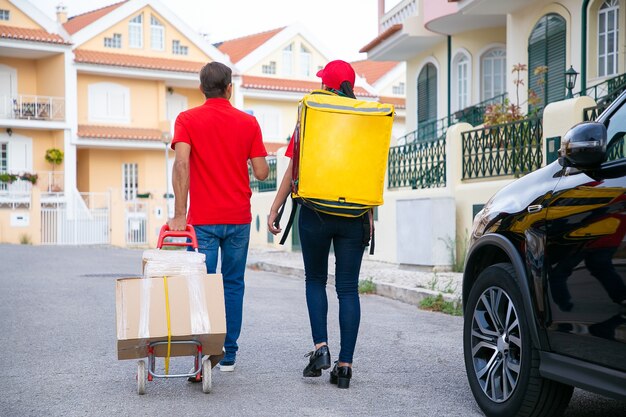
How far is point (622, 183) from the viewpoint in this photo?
156 inches

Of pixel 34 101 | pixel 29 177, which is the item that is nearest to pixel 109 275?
pixel 29 177

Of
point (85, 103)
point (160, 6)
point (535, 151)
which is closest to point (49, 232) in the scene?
point (85, 103)

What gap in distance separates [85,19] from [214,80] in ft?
133

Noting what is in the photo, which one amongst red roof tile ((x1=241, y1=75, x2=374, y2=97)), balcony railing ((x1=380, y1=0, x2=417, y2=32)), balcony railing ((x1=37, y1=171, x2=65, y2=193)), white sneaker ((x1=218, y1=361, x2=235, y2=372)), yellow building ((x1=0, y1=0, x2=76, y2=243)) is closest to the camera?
white sneaker ((x1=218, y1=361, x2=235, y2=372))

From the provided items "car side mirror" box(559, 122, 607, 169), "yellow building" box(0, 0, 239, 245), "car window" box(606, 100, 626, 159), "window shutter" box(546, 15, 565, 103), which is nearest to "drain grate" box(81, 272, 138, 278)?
"window shutter" box(546, 15, 565, 103)

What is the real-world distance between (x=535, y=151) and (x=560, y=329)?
8.95m

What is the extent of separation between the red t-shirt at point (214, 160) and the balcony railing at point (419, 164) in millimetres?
10022

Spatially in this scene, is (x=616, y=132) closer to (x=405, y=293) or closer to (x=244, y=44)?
(x=405, y=293)

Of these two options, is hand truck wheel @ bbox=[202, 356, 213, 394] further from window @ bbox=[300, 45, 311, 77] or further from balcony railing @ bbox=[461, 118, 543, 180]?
window @ bbox=[300, 45, 311, 77]

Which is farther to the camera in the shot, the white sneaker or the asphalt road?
the white sneaker

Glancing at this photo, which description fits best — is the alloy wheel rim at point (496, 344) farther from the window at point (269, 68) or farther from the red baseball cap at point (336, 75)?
the window at point (269, 68)

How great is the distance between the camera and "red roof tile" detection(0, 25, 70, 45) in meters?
37.2

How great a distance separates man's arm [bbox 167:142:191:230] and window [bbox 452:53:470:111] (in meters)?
16.7

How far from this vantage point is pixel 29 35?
37781 millimetres
